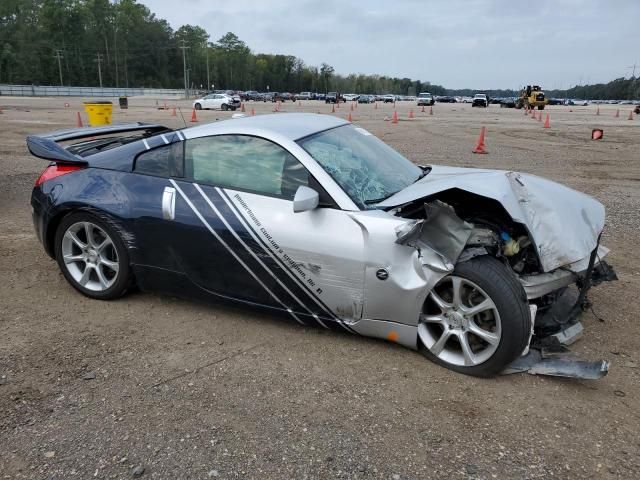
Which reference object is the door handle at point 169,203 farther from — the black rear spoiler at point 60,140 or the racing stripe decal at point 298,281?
the black rear spoiler at point 60,140

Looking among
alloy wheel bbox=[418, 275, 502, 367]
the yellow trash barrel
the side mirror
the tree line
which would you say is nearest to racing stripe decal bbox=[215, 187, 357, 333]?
the side mirror

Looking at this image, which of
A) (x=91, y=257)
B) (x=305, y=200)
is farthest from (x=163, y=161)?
(x=305, y=200)

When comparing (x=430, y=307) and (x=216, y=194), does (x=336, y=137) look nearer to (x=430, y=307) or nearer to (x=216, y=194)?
(x=216, y=194)

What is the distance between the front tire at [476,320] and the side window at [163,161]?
197 cm

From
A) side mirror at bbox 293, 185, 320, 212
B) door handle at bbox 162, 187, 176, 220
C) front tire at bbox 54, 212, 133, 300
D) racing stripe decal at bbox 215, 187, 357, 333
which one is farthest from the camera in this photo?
front tire at bbox 54, 212, 133, 300

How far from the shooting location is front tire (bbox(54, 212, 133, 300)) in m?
3.77

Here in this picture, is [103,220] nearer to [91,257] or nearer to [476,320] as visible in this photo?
[91,257]

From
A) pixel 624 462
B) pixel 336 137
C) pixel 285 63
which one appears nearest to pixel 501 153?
pixel 336 137

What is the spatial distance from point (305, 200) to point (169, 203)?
1072mm

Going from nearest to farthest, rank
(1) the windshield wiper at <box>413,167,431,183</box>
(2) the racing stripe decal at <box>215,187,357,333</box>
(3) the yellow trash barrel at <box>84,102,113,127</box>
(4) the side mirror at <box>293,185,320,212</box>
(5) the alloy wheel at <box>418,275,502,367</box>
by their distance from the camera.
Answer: (5) the alloy wheel at <box>418,275,502,367</box>
(4) the side mirror at <box>293,185,320,212</box>
(2) the racing stripe decal at <box>215,187,357,333</box>
(1) the windshield wiper at <box>413,167,431,183</box>
(3) the yellow trash barrel at <box>84,102,113,127</box>

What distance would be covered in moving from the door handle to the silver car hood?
142 centimetres

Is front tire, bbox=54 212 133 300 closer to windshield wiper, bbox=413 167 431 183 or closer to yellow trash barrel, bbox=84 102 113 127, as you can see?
windshield wiper, bbox=413 167 431 183

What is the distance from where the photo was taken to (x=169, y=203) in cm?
349

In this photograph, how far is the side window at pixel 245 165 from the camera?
129 inches
